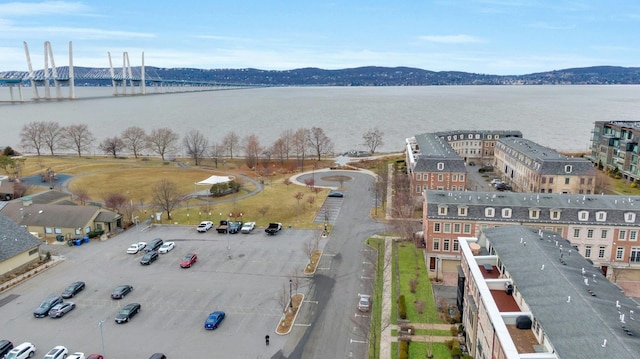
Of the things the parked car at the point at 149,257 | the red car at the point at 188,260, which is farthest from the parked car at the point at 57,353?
the parked car at the point at 149,257

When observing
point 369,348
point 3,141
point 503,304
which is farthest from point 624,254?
point 3,141

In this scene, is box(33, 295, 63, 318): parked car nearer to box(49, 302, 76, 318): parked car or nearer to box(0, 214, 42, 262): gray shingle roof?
box(49, 302, 76, 318): parked car

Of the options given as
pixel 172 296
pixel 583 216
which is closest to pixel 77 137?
pixel 172 296

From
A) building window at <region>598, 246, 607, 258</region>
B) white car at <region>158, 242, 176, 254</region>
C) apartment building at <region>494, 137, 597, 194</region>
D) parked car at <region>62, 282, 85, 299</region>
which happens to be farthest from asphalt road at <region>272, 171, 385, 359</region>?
apartment building at <region>494, 137, 597, 194</region>

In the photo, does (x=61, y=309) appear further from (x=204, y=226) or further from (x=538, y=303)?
(x=538, y=303)

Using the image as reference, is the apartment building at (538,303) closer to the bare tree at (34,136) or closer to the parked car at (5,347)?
the parked car at (5,347)

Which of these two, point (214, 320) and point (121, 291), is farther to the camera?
point (121, 291)
